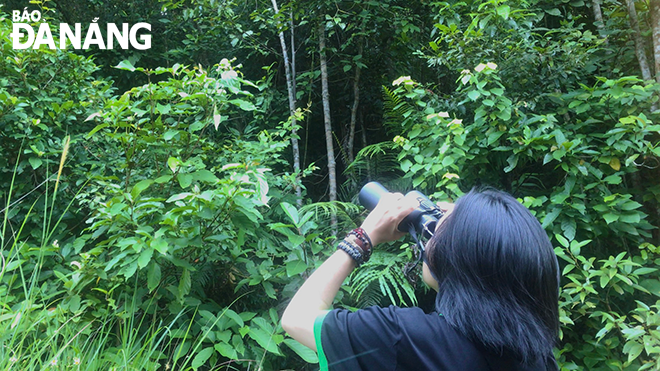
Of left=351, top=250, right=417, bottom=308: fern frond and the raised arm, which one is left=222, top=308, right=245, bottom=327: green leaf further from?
the raised arm

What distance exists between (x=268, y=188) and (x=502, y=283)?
1378 millimetres

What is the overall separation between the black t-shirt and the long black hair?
3 centimetres

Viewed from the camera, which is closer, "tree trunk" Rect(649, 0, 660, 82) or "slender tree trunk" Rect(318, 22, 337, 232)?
"tree trunk" Rect(649, 0, 660, 82)

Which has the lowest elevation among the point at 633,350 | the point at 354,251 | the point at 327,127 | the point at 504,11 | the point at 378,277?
the point at 633,350

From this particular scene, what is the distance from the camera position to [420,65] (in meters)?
3.65

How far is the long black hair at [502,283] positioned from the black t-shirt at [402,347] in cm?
3

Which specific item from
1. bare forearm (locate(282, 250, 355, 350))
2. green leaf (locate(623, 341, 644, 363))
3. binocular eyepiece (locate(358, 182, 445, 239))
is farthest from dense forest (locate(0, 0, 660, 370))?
binocular eyepiece (locate(358, 182, 445, 239))

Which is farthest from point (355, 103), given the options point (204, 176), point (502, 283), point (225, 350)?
point (502, 283)

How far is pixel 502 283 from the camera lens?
0.78 meters

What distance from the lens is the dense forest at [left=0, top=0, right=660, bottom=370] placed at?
170 cm

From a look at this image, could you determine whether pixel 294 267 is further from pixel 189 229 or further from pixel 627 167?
pixel 627 167

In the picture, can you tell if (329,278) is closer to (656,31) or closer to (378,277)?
(378,277)

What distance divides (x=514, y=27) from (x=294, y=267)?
2.00 metres

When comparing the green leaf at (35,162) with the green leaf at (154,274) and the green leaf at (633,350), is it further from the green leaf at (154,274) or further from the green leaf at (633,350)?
the green leaf at (633,350)
